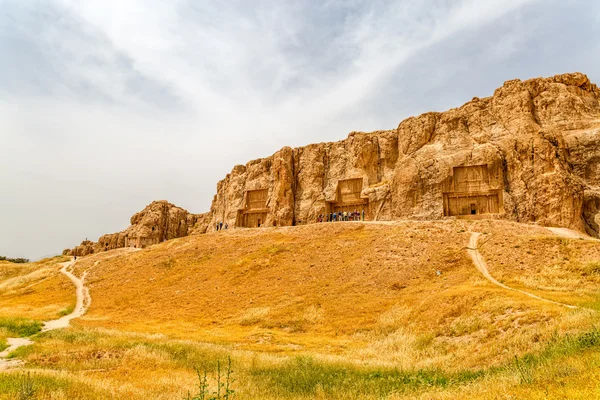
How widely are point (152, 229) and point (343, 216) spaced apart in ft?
153

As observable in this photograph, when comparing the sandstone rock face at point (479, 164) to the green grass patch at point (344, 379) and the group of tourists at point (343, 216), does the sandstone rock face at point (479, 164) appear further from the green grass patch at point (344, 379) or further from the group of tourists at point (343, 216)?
the green grass patch at point (344, 379)

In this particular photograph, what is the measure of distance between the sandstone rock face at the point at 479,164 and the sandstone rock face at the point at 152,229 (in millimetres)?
31570

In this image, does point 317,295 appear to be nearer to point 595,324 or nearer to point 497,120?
point 595,324

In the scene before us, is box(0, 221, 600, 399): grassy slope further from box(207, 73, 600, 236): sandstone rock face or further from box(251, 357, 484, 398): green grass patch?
box(207, 73, 600, 236): sandstone rock face

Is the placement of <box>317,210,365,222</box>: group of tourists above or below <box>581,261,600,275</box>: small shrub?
above

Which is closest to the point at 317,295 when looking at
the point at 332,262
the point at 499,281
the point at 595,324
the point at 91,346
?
the point at 332,262

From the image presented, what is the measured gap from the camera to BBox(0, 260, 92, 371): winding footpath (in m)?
12.7

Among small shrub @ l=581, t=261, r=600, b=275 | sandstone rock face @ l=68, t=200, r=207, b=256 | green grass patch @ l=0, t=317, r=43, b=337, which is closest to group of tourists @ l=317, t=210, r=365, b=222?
small shrub @ l=581, t=261, r=600, b=275

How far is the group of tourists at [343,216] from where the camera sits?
170 ft

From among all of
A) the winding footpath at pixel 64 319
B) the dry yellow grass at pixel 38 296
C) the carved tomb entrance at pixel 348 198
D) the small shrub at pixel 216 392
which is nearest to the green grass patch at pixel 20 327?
the winding footpath at pixel 64 319

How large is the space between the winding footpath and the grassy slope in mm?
778

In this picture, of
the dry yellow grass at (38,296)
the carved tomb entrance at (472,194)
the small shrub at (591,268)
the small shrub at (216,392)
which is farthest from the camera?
the carved tomb entrance at (472,194)

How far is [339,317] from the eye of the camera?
22922 millimetres

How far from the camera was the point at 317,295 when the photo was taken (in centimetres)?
2655
